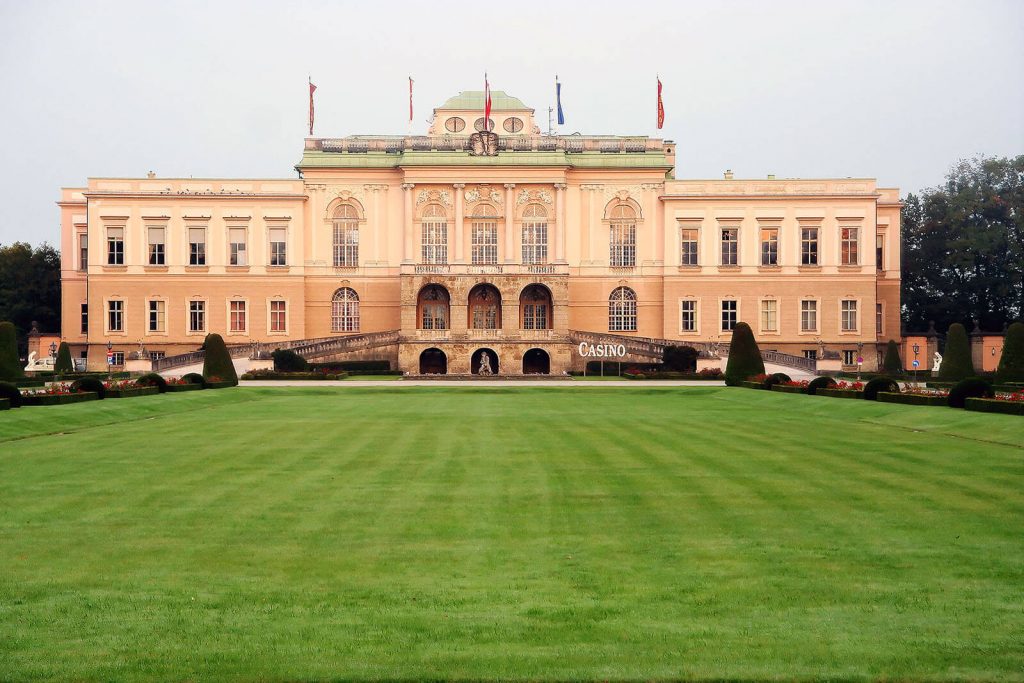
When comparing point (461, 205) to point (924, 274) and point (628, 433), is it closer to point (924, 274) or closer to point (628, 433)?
point (924, 274)

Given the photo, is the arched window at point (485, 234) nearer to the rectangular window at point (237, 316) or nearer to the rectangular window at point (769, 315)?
the rectangular window at point (237, 316)

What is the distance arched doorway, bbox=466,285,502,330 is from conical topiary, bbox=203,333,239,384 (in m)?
28.2

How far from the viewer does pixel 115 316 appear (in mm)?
74000

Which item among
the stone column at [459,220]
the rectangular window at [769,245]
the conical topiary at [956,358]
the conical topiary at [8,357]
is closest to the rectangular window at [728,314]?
the rectangular window at [769,245]

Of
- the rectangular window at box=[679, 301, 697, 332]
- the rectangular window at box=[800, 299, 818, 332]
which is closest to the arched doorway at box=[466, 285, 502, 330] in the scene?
the rectangular window at box=[679, 301, 697, 332]

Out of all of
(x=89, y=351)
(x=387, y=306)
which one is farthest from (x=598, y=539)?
(x=89, y=351)

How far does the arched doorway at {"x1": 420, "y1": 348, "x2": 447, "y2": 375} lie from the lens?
228 feet

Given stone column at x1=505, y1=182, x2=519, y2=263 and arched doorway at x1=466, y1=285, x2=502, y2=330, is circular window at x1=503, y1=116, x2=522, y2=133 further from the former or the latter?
arched doorway at x1=466, y1=285, x2=502, y2=330

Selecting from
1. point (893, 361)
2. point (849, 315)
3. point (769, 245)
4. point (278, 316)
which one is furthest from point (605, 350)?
point (278, 316)

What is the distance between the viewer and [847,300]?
2938 inches

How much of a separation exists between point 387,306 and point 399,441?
53520 millimetres

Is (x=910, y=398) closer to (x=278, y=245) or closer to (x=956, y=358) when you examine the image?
(x=956, y=358)

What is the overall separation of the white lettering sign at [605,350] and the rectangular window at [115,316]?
33178mm

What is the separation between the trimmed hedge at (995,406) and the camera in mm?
24812
